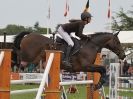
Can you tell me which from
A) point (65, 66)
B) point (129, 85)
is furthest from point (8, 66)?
point (129, 85)

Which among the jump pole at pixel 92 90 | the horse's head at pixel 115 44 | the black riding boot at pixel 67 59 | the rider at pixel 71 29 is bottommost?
the jump pole at pixel 92 90

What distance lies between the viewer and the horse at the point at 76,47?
38.1ft

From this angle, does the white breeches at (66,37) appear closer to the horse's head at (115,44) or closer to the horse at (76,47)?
the horse at (76,47)

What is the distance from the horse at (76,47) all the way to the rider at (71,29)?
133mm

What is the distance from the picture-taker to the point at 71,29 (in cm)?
1172

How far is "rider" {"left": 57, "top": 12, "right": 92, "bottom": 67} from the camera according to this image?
11297 mm

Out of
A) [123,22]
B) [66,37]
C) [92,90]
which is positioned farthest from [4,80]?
[123,22]

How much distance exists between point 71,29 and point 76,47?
1.44ft

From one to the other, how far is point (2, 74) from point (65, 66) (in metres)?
4.79

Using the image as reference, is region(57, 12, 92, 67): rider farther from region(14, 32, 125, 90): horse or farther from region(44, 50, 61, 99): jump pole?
region(44, 50, 61, 99): jump pole

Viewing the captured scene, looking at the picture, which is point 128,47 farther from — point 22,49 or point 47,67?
point 47,67

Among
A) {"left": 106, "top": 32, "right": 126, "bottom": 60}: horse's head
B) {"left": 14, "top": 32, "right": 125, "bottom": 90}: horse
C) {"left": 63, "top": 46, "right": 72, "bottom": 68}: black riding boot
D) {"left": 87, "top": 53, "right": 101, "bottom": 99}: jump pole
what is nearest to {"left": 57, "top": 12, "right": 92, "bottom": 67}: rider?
{"left": 63, "top": 46, "right": 72, "bottom": 68}: black riding boot

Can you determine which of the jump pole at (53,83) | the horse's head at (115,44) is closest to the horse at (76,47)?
the horse's head at (115,44)

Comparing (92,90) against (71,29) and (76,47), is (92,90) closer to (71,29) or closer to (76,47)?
(76,47)
